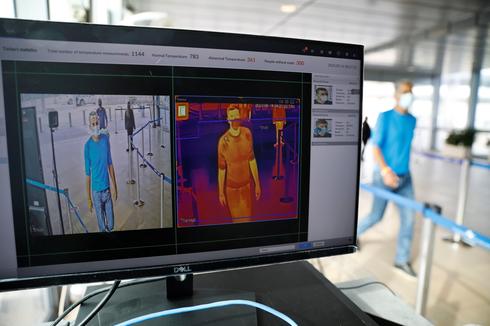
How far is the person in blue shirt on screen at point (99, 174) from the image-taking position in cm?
46

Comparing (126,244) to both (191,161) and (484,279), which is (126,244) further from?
(484,279)

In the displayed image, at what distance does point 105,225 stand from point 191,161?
162 millimetres

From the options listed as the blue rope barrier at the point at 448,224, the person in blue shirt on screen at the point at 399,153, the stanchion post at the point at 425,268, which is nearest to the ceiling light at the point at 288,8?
the person in blue shirt on screen at the point at 399,153

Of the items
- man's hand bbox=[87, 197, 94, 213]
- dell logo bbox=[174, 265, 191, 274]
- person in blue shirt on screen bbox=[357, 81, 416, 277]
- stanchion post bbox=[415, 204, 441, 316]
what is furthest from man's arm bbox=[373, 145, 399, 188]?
man's hand bbox=[87, 197, 94, 213]

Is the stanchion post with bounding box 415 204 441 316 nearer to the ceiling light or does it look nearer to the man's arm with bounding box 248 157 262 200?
the man's arm with bounding box 248 157 262 200

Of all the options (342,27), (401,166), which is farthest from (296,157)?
(342,27)

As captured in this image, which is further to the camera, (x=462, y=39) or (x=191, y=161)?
(x=462, y=39)

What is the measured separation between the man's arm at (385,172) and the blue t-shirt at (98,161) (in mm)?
2163

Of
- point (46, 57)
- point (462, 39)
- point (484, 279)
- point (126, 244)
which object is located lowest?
point (484, 279)

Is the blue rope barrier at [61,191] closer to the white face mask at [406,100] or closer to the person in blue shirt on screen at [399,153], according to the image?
the person in blue shirt on screen at [399,153]

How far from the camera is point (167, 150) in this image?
49 centimetres

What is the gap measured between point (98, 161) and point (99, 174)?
0.07 ft

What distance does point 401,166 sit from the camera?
2314mm

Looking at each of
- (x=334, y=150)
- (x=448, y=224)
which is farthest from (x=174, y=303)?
(x=448, y=224)
